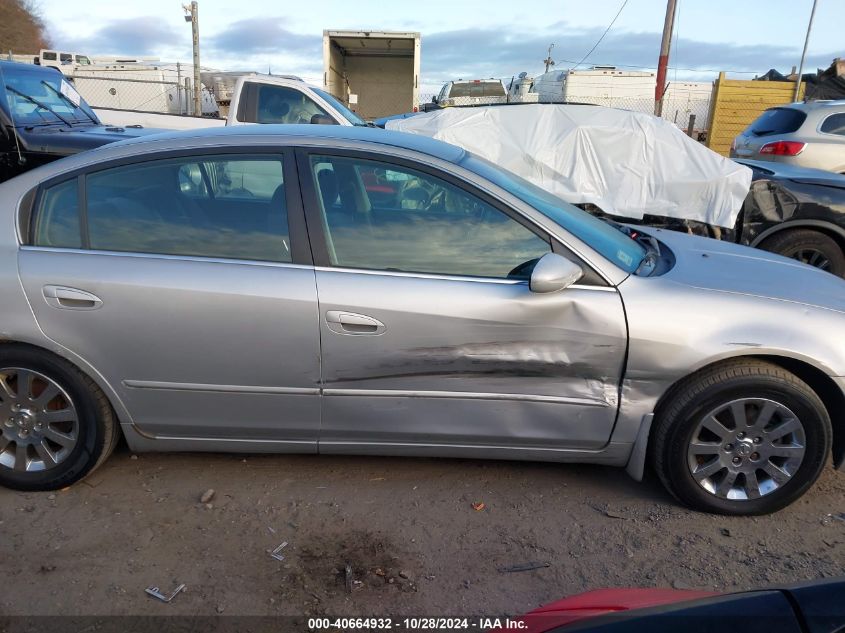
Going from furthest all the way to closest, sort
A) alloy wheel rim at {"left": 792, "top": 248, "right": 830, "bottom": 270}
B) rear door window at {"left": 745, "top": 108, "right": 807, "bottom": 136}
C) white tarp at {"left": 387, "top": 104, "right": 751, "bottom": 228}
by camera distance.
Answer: rear door window at {"left": 745, "top": 108, "right": 807, "bottom": 136}
white tarp at {"left": 387, "top": 104, "right": 751, "bottom": 228}
alloy wheel rim at {"left": 792, "top": 248, "right": 830, "bottom": 270}

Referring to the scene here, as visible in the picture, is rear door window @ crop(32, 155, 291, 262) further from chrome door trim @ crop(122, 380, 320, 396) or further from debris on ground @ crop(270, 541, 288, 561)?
debris on ground @ crop(270, 541, 288, 561)

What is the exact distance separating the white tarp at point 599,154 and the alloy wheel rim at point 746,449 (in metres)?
3.66

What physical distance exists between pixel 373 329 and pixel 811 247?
15.6 ft

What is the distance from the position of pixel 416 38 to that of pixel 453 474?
40.7ft

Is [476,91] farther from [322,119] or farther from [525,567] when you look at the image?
[525,567]

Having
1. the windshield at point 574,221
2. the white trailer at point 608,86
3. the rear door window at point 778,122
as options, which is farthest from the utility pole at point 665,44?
the windshield at point 574,221

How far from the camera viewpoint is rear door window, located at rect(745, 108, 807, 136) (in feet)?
31.0

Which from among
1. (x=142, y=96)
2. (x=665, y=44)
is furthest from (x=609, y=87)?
(x=142, y=96)

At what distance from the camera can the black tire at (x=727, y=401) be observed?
2877mm

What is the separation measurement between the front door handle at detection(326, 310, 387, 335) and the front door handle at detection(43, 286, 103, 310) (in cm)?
101

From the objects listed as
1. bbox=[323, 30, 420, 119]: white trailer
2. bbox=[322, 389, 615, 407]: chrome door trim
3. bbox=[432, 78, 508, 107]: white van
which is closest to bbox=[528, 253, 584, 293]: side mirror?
bbox=[322, 389, 615, 407]: chrome door trim

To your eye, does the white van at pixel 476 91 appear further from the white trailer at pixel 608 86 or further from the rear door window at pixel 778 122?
the rear door window at pixel 778 122

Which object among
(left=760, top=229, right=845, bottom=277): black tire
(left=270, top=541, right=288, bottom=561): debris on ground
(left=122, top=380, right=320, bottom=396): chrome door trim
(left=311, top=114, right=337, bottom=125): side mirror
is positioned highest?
(left=311, top=114, right=337, bottom=125): side mirror

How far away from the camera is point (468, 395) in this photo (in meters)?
2.95
